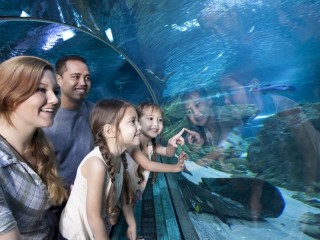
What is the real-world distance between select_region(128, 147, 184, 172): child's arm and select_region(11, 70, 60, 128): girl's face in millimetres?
974

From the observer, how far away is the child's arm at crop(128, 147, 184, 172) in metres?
2.15

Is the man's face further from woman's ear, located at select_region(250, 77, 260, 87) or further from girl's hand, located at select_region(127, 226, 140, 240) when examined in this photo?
woman's ear, located at select_region(250, 77, 260, 87)

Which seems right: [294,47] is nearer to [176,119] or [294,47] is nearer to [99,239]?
[99,239]

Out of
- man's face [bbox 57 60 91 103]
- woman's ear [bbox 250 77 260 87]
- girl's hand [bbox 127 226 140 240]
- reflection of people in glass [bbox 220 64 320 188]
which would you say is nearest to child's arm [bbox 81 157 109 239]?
girl's hand [bbox 127 226 140 240]

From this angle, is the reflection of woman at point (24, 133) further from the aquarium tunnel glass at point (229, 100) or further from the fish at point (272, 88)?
the fish at point (272, 88)

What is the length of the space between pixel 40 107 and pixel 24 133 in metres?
0.18

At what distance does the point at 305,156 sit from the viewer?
2.42m

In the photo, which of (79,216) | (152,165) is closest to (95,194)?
(79,216)

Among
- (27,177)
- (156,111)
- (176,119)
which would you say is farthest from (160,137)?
(27,177)

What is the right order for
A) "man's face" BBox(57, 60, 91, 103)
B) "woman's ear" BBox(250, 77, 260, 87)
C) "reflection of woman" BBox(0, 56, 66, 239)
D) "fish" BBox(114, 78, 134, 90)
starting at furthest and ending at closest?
"fish" BBox(114, 78, 134, 90)
"woman's ear" BBox(250, 77, 260, 87)
"man's face" BBox(57, 60, 91, 103)
"reflection of woman" BBox(0, 56, 66, 239)

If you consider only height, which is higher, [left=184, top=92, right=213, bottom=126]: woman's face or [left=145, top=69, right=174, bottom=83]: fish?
[left=145, top=69, right=174, bottom=83]: fish

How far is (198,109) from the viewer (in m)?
4.22

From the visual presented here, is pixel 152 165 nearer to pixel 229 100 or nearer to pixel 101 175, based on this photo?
pixel 101 175

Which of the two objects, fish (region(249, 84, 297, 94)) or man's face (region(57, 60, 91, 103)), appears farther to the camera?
fish (region(249, 84, 297, 94))
